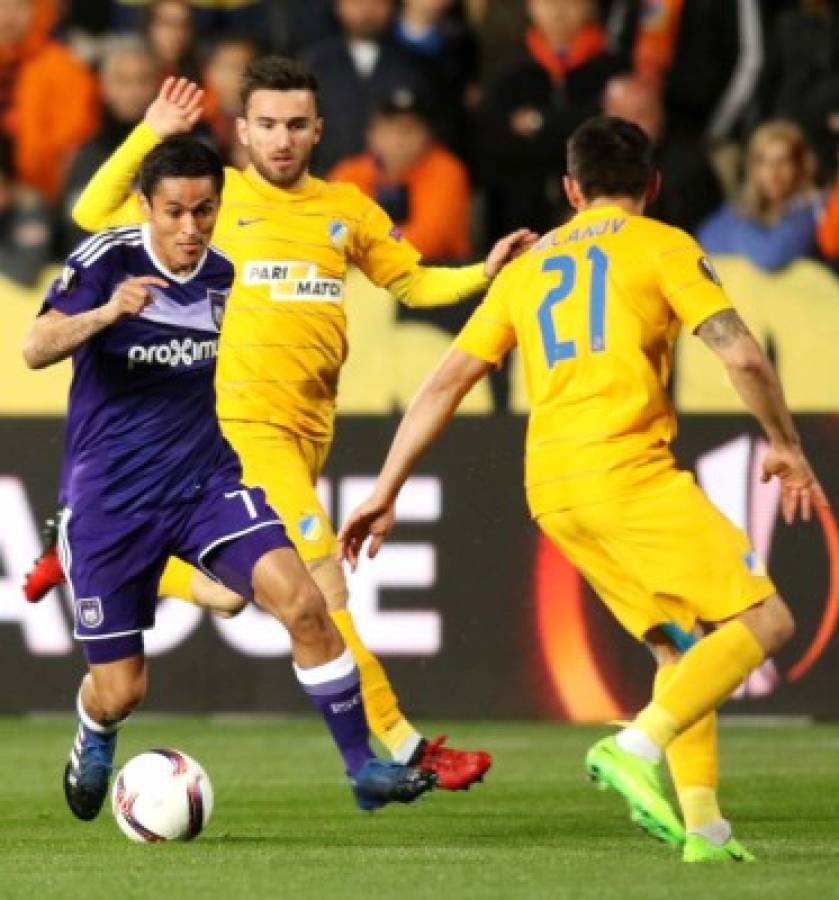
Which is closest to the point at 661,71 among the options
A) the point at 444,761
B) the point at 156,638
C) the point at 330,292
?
the point at 156,638

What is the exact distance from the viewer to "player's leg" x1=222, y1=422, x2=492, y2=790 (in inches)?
367

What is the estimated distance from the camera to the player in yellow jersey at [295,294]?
938 cm

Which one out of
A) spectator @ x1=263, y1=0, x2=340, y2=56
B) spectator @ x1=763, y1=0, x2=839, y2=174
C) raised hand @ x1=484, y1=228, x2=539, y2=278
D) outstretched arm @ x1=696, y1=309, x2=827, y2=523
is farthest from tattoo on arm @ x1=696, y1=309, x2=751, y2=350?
spectator @ x1=263, y1=0, x2=340, y2=56

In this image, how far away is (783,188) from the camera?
12.9m

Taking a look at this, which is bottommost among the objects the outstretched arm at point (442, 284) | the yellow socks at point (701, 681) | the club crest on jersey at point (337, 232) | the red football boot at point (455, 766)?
the red football boot at point (455, 766)

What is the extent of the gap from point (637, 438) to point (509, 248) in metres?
1.40

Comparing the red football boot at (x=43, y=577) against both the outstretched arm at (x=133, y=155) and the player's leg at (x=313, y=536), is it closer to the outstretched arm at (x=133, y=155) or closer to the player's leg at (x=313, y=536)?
the player's leg at (x=313, y=536)

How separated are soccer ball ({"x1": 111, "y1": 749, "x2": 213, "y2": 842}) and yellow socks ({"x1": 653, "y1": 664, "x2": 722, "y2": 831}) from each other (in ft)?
4.55

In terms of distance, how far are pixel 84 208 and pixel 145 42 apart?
19.7 ft

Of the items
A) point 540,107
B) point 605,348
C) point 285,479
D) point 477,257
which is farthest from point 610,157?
point 540,107

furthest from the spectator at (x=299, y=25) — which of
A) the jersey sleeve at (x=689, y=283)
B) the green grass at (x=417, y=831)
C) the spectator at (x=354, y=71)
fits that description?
the jersey sleeve at (x=689, y=283)

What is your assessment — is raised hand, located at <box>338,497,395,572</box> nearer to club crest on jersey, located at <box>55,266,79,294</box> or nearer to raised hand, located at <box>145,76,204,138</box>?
club crest on jersey, located at <box>55,266,79,294</box>

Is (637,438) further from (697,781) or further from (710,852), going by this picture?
(710,852)

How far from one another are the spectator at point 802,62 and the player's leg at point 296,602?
6253 millimetres
